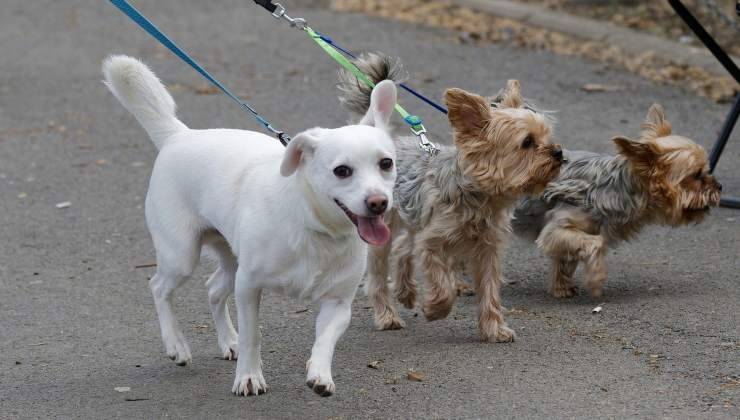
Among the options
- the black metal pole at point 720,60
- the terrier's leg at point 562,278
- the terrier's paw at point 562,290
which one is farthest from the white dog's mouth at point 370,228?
the black metal pole at point 720,60

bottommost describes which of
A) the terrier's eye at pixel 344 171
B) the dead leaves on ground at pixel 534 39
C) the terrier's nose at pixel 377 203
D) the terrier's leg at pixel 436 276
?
the dead leaves on ground at pixel 534 39

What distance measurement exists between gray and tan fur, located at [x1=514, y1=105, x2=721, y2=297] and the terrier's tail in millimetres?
1100

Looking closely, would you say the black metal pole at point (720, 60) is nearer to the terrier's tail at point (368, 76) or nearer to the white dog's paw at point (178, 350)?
the terrier's tail at point (368, 76)

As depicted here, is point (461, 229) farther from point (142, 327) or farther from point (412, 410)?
point (142, 327)

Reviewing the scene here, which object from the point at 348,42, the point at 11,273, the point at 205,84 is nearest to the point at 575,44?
the point at 348,42

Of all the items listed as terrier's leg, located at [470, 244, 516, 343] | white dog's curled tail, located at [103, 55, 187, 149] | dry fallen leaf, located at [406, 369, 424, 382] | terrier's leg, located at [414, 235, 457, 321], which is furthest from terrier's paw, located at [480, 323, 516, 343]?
white dog's curled tail, located at [103, 55, 187, 149]

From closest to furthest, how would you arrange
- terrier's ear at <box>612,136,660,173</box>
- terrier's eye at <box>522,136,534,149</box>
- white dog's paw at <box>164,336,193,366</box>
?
white dog's paw at <box>164,336,193,366</box>, terrier's eye at <box>522,136,534,149</box>, terrier's ear at <box>612,136,660,173</box>

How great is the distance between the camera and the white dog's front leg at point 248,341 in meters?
4.86

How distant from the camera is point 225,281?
5.61m

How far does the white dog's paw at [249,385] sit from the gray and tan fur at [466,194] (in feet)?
3.46

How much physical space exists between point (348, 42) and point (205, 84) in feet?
6.66

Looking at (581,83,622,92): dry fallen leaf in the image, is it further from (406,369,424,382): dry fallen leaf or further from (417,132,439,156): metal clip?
(406,369,424,382): dry fallen leaf

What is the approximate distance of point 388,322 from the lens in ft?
20.2

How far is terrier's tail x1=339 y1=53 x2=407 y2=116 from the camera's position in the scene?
6188mm
